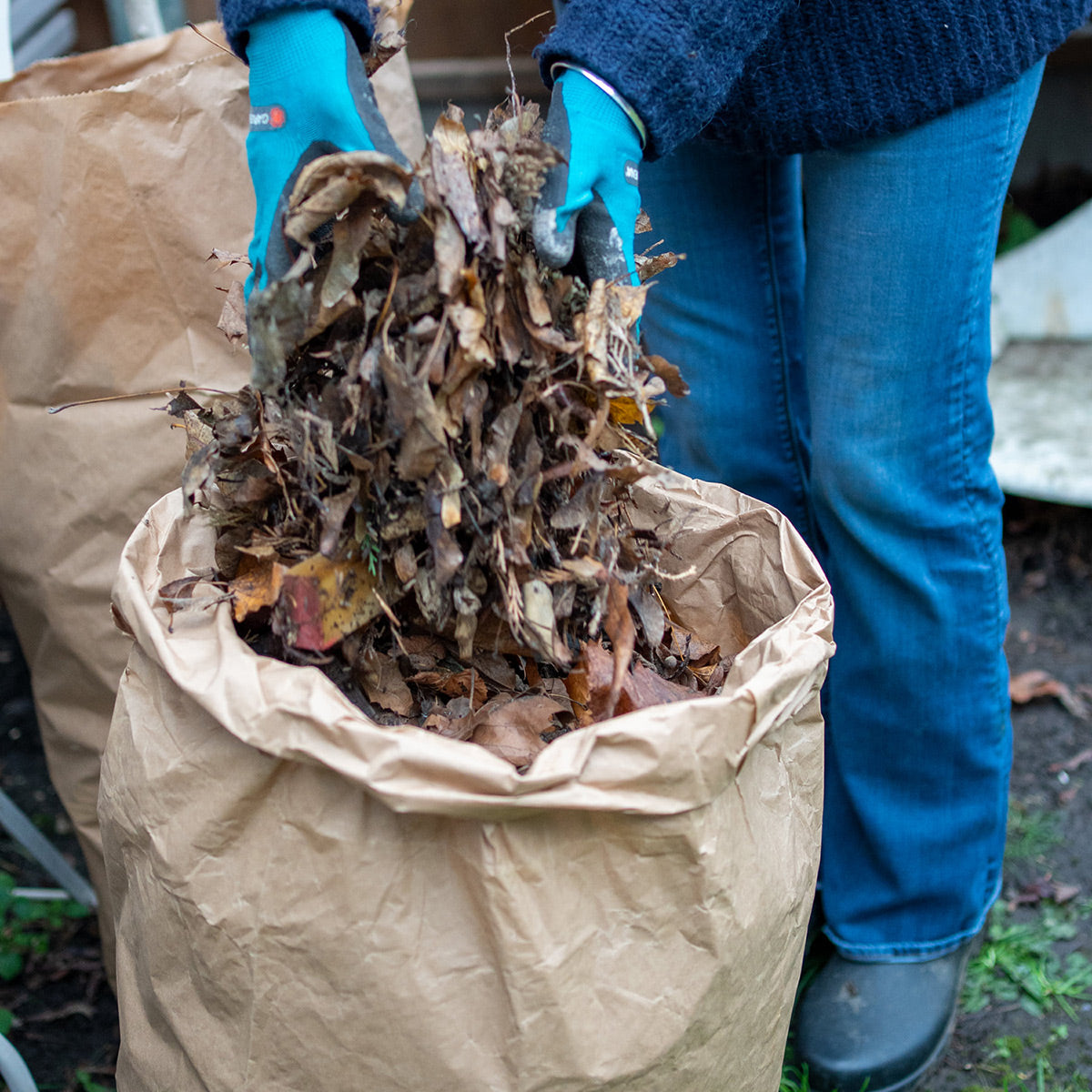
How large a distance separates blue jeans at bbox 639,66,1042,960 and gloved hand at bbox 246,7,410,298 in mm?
558

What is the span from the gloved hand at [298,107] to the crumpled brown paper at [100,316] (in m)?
0.46

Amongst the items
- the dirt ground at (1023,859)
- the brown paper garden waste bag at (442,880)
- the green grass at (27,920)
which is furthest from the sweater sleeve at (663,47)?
the green grass at (27,920)

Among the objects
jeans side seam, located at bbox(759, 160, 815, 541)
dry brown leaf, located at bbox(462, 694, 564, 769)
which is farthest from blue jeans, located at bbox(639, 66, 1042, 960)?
dry brown leaf, located at bbox(462, 694, 564, 769)

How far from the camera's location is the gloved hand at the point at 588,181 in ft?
2.82

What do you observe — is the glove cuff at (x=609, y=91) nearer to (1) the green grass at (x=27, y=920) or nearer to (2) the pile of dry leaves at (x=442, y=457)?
(2) the pile of dry leaves at (x=442, y=457)

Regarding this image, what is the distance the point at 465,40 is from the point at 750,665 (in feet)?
9.54

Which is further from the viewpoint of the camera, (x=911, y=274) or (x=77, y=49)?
(x=77, y=49)

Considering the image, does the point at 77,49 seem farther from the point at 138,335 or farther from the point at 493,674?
the point at 493,674

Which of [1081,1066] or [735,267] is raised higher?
[735,267]

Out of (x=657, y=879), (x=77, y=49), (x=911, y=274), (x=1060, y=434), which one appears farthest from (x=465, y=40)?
(x=657, y=879)

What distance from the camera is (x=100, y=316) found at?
53.3 inches

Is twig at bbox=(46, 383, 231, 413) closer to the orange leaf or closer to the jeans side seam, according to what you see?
the orange leaf

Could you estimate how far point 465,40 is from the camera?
3240mm

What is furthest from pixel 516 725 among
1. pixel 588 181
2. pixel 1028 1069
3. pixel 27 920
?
pixel 27 920
